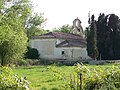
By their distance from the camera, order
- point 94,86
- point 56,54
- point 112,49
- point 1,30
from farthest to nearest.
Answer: point 56,54, point 112,49, point 1,30, point 94,86

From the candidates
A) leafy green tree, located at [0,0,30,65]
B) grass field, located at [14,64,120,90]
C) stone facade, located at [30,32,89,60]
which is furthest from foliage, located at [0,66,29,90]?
stone facade, located at [30,32,89,60]

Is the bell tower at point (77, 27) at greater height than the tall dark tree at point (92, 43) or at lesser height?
greater

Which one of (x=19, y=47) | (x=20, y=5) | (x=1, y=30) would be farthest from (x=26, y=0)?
(x=1, y=30)

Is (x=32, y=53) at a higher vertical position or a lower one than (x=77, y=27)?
lower

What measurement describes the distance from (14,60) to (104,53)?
21.3 meters

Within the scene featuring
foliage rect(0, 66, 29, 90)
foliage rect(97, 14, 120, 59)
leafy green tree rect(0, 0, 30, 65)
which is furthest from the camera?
foliage rect(97, 14, 120, 59)

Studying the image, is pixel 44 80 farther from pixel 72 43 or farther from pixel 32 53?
pixel 72 43

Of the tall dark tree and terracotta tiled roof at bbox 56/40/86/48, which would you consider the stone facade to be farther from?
the tall dark tree

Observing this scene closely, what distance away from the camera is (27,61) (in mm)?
57875

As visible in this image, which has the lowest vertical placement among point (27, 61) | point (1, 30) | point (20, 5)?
point (27, 61)

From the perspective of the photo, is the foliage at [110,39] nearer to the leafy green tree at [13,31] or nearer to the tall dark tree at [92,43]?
the tall dark tree at [92,43]

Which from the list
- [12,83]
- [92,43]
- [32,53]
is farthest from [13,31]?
[12,83]

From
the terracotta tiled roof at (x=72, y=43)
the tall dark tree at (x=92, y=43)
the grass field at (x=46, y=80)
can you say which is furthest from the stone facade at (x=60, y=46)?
the grass field at (x=46, y=80)

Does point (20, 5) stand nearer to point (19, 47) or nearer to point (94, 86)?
point (19, 47)
